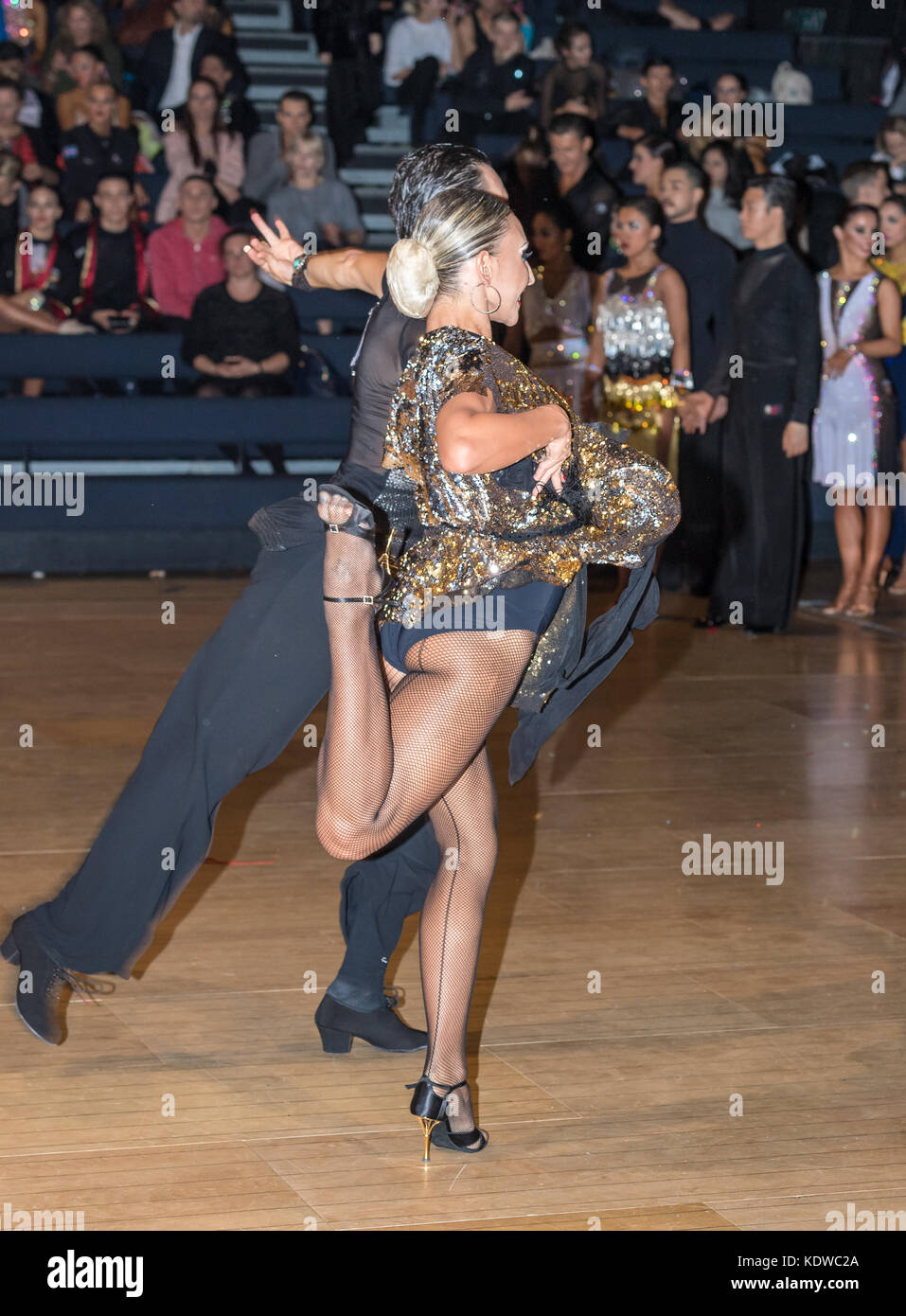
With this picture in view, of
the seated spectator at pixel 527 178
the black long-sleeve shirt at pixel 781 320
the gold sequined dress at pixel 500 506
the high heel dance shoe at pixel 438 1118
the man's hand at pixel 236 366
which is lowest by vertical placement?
the high heel dance shoe at pixel 438 1118

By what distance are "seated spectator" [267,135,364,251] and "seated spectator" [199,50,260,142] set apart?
2.77ft

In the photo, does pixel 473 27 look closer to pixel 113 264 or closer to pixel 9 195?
pixel 113 264

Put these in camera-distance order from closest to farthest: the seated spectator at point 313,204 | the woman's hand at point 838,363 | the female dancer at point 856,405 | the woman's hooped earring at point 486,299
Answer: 1. the woman's hooped earring at point 486,299
2. the female dancer at point 856,405
3. the woman's hand at point 838,363
4. the seated spectator at point 313,204

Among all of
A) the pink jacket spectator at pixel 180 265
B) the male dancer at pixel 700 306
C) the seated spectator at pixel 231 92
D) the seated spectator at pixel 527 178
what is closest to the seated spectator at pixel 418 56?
the seated spectator at pixel 231 92

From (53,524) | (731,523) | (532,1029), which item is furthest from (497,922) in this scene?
(53,524)

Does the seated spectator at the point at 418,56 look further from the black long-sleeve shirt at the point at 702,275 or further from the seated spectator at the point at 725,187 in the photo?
the black long-sleeve shirt at the point at 702,275

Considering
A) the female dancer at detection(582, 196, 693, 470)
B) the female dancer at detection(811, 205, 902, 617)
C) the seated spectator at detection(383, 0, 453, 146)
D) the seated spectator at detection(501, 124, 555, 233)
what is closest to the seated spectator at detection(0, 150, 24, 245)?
the seated spectator at detection(501, 124, 555, 233)

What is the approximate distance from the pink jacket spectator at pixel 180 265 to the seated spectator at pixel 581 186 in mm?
1839

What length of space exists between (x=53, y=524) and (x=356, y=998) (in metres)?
6.28

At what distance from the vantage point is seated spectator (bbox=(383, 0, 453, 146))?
445 inches

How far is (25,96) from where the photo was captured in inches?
408

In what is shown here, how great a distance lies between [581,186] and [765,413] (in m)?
2.47

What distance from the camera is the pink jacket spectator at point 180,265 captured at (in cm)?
940

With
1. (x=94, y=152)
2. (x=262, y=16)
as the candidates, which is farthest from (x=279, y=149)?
(x=262, y=16)
